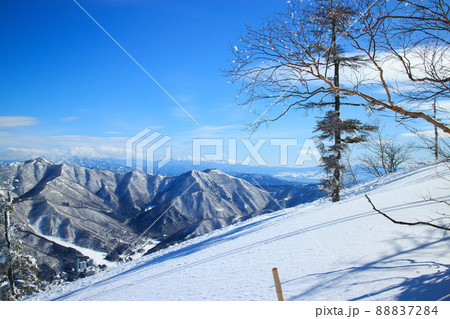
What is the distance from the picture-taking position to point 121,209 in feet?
Result: 235

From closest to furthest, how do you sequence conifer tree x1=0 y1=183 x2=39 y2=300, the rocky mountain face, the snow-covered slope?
the snow-covered slope, conifer tree x1=0 y1=183 x2=39 y2=300, the rocky mountain face

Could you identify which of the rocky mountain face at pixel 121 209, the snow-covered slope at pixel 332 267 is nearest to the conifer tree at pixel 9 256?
the snow-covered slope at pixel 332 267

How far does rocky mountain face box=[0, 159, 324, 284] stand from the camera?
175 ft

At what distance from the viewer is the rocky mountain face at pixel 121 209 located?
53281 millimetres

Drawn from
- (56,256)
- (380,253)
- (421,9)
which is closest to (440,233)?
(380,253)

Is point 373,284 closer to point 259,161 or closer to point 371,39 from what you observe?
point 371,39

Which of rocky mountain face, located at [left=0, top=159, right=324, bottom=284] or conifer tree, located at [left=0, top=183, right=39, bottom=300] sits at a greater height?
conifer tree, located at [left=0, top=183, right=39, bottom=300]

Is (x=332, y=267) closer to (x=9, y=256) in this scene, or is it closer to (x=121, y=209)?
(x=9, y=256)

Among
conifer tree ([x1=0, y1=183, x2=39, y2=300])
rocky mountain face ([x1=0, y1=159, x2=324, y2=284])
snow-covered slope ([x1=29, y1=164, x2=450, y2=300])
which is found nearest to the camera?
snow-covered slope ([x1=29, y1=164, x2=450, y2=300])

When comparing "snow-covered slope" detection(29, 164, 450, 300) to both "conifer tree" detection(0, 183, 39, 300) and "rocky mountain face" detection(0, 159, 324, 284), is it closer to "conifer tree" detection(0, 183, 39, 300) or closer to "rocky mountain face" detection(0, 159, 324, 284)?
"conifer tree" detection(0, 183, 39, 300)

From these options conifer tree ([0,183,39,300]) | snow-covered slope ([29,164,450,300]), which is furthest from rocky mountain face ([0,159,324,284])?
snow-covered slope ([29,164,450,300])

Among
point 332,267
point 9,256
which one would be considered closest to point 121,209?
point 9,256

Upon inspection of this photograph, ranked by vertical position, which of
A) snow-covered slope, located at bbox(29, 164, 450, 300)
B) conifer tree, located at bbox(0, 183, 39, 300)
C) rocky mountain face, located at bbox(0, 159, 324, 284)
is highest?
snow-covered slope, located at bbox(29, 164, 450, 300)

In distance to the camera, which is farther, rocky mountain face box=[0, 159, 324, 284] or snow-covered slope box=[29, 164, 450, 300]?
rocky mountain face box=[0, 159, 324, 284]
